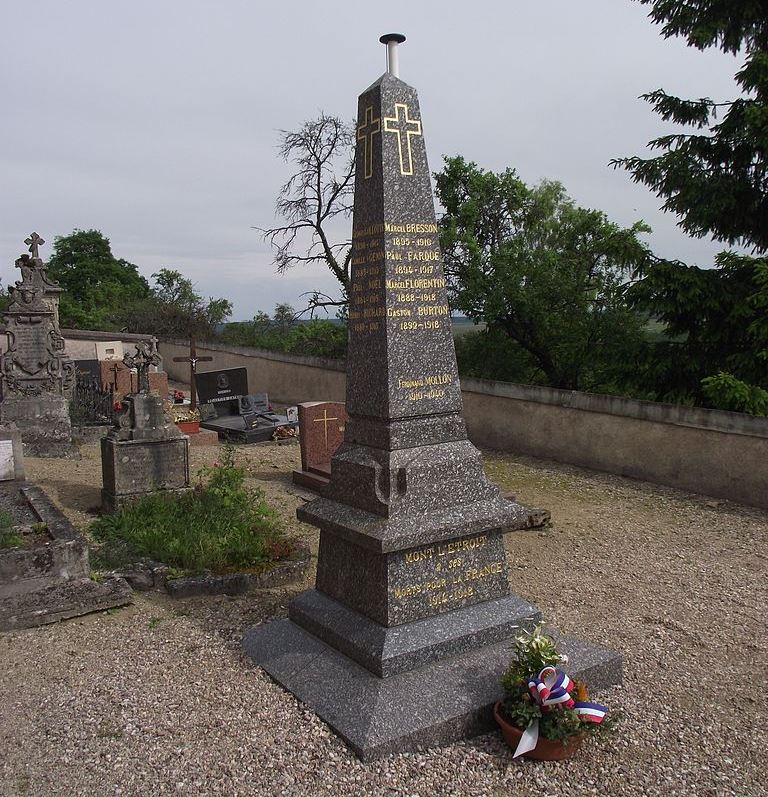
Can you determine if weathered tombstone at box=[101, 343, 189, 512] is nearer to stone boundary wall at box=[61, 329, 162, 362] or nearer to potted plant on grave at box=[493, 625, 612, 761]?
potted plant on grave at box=[493, 625, 612, 761]

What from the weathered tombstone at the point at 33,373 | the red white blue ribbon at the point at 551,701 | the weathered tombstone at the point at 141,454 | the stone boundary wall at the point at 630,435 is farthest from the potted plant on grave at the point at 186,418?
the red white blue ribbon at the point at 551,701

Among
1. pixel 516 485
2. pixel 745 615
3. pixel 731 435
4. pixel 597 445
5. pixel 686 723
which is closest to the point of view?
pixel 686 723

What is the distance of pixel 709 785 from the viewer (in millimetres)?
3547

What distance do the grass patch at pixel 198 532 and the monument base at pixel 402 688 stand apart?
5.52ft

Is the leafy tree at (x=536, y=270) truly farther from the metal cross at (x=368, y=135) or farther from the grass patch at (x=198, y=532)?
the metal cross at (x=368, y=135)

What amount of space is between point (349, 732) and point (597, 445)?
27.7ft

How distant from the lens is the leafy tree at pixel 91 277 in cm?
3322

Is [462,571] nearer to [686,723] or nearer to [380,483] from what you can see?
[380,483]

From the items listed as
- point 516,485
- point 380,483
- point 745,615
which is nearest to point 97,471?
point 516,485

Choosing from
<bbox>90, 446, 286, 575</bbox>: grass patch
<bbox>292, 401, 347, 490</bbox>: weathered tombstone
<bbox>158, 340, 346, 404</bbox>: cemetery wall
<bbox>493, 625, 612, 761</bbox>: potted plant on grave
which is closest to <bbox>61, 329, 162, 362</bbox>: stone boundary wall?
<bbox>158, 340, 346, 404</bbox>: cemetery wall

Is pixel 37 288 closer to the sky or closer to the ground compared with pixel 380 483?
closer to the sky

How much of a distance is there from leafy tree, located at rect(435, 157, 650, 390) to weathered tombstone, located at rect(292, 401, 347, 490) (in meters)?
6.02

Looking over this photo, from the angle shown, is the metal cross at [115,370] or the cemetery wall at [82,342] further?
the cemetery wall at [82,342]

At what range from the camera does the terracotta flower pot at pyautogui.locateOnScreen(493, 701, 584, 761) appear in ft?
12.0
